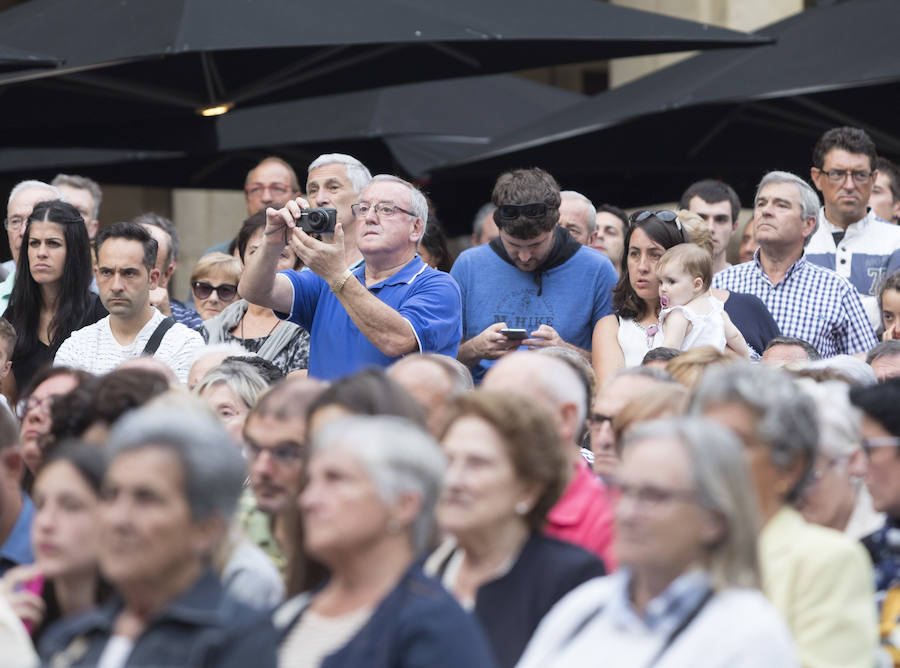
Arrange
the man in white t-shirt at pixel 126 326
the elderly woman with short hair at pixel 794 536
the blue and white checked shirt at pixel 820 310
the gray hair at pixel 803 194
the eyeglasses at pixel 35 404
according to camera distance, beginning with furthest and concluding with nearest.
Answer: the gray hair at pixel 803 194 < the blue and white checked shirt at pixel 820 310 < the man in white t-shirt at pixel 126 326 < the eyeglasses at pixel 35 404 < the elderly woman with short hair at pixel 794 536

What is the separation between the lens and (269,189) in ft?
30.0

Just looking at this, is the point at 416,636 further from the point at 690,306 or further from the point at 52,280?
the point at 52,280

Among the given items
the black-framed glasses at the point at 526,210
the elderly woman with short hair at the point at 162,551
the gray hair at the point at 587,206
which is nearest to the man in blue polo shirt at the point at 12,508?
the elderly woman with short hair at the point at 162,551

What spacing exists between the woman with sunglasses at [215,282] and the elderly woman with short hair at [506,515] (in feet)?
15.5

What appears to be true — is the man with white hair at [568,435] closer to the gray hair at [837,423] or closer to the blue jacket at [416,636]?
the gray hair at [837,423]

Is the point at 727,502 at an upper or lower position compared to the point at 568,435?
upper

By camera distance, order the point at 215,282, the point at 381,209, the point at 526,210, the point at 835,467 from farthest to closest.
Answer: the point at 215,282, the point at 526,210, the point at 381,209, the point at 835,467

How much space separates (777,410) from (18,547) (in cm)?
210

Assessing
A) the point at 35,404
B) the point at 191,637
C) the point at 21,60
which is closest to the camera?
the point at 191,637

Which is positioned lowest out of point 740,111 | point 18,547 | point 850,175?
point 18,547

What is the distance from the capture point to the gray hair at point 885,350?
6191 millimetres

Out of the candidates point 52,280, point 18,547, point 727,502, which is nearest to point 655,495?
point 727,502

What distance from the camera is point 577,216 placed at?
8.24 m

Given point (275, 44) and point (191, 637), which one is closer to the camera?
point (191, 637)
